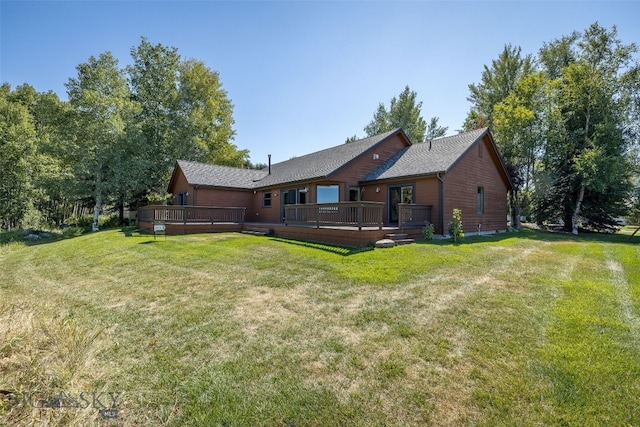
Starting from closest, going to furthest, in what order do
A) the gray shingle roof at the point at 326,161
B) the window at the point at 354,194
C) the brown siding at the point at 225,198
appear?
the gray shingle roof at the point at 326,161, the window at the point at 354,194, the brown siding at the point at 225,198

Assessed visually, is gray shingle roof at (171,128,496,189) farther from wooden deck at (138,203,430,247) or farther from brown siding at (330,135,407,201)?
wooden deck at (138,203,430,247)

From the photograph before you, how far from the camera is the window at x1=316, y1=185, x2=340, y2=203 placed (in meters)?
14.3

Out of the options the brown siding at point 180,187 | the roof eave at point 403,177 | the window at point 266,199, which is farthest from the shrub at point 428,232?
the brown siding at point 180,187

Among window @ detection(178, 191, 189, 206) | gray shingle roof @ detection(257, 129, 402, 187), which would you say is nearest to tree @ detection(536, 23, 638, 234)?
gray shingle roof @ detection(257, 129, 402, 187)

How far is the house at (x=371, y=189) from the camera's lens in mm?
11406

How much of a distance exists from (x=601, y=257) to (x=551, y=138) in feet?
44.8

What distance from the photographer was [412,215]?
11625 mm

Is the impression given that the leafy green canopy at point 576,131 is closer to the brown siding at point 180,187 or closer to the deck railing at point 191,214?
the deck railing at point 191,214

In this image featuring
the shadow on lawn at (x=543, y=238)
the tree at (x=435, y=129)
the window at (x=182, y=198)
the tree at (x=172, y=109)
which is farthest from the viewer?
the tree at (x=435, y=129)

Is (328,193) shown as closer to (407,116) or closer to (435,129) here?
(407,116)

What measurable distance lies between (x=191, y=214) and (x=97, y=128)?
10.7 meters

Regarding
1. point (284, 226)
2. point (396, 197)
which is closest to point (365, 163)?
point (396, 197)

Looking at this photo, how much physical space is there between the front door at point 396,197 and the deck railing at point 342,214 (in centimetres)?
320

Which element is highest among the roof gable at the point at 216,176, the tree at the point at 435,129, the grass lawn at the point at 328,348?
the tree at the point at 435,129
